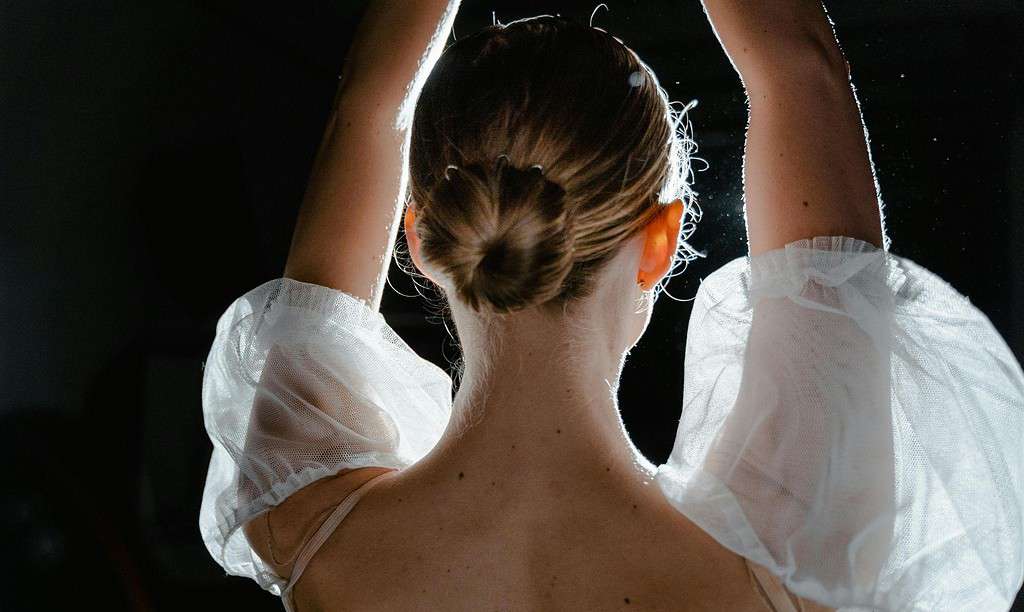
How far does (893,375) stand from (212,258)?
0.67 m

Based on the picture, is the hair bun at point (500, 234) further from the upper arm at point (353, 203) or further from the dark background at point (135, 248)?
the dark background at point (135, 248)

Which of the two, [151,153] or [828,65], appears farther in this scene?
[151,153]

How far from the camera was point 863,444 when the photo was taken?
450mm

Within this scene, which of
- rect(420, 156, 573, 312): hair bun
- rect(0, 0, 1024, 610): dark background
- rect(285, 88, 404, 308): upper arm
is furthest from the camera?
rect(0, 0, 1024, 610): dark background

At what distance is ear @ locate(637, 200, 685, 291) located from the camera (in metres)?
0.48

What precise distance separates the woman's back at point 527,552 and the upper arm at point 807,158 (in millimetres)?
151

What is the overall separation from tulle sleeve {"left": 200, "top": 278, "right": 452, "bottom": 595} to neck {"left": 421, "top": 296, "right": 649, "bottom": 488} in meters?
0.07

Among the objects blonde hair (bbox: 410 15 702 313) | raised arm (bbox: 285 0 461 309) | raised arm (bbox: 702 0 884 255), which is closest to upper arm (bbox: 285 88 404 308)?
raised arm (bbox: 285 0 461 309)

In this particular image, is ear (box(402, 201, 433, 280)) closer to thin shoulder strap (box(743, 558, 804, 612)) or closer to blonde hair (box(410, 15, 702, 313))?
blonde hair (box(410, 15, 702, 313))

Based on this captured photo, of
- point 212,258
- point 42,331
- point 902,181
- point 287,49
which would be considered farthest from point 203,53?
point 902,181

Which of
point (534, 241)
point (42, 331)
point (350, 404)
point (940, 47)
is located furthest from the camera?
point (42, 331)

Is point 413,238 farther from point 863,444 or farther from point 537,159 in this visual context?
point 863,444

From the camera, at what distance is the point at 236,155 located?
0.95m

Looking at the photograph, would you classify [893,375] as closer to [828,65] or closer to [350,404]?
[828,65]
